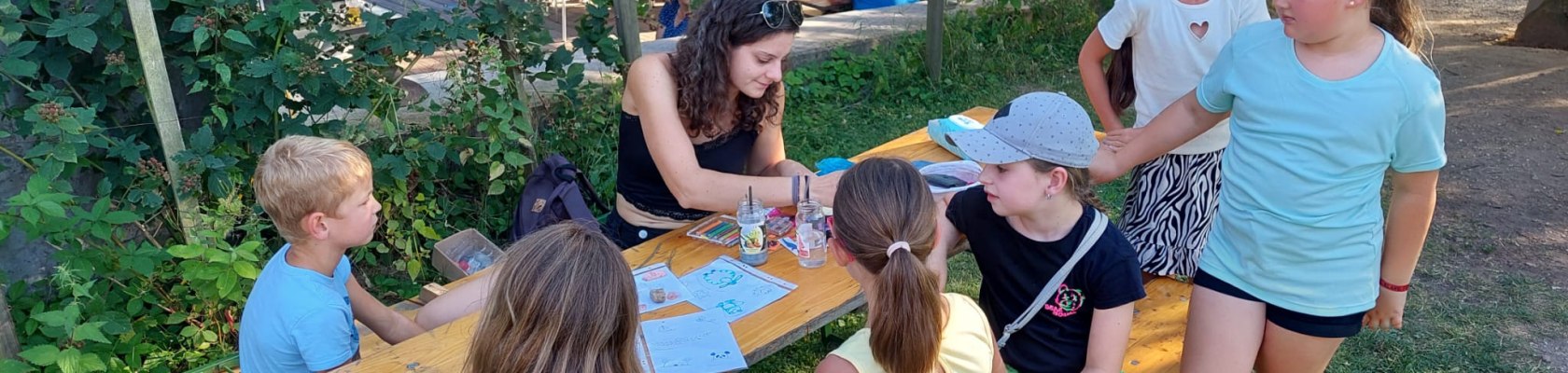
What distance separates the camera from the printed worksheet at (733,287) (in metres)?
2.37

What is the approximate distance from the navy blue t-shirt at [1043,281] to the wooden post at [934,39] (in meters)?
3.73

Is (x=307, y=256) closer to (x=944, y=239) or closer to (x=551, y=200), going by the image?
(x=551, y=200)

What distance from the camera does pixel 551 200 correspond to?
3.10 m

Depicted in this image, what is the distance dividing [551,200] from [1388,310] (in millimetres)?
2201

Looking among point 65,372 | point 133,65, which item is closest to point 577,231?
point 65,372

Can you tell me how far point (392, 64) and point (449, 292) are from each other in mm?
1501

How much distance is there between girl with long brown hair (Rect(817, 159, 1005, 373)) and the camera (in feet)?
5.78

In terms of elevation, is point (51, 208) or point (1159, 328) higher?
point (51, 208)

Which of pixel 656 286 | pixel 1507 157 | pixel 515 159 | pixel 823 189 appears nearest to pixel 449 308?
pixel 656 286

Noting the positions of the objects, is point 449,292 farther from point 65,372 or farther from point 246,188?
point 246,188

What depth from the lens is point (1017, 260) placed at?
89.9 inches

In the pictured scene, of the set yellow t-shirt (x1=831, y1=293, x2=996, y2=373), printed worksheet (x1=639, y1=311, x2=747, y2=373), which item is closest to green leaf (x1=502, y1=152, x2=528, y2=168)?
printed worksheet (x1=639, y1=311, x2=747, y2=373)

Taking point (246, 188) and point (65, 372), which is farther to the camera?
point (246, 188)

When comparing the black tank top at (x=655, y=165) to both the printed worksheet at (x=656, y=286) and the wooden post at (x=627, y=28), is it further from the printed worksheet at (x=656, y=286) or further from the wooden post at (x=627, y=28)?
the wooden post at (x=627, y=28)
